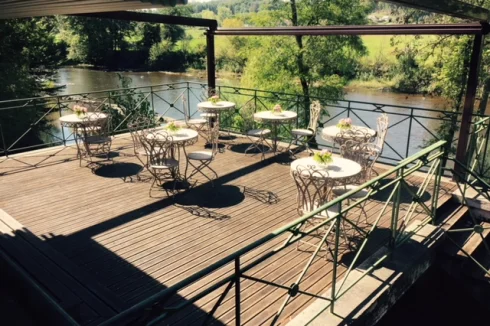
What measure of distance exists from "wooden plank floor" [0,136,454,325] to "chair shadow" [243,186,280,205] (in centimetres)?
1

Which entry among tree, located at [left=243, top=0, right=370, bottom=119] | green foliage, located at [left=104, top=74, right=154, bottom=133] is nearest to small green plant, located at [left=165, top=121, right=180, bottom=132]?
green foliage, located at [left=104, top=74, right=154, bottom=133]

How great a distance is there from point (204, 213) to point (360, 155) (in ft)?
6.88

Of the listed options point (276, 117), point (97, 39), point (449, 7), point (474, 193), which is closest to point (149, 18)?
point (276, 117)

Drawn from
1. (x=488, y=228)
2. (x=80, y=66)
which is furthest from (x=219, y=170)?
(x=80, y=66)

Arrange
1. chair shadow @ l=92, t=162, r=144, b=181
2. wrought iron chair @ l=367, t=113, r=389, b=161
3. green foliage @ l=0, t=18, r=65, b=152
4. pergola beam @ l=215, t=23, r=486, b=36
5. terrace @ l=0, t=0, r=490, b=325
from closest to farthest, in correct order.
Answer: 1. terrace @ l=0, t=0, r=490, b=325
2. pergola beam @ l=215, t=23, r=486, b=36
3. wrought iron chair @ l=367, t=113, r=389, b=161
4. chair shadow @ l=92, t=162, r=144, b=181
5. green foliage @ l=0, t=18, r=65, b=152

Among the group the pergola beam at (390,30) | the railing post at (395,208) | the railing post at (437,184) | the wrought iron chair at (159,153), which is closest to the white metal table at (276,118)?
the pergola beam at (390,30)

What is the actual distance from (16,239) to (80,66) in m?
34.5

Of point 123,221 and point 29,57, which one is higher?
point 29,57

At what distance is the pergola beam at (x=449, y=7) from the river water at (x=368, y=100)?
7121 millimetres

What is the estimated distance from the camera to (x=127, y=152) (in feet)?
24.6

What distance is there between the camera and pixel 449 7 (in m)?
4.38

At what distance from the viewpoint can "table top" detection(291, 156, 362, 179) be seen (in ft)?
14.0

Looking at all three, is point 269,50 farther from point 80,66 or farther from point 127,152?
point 80,66

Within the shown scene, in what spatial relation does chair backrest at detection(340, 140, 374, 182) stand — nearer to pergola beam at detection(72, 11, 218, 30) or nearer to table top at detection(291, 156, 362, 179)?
table top at detection(291, 156, 362, 179)
